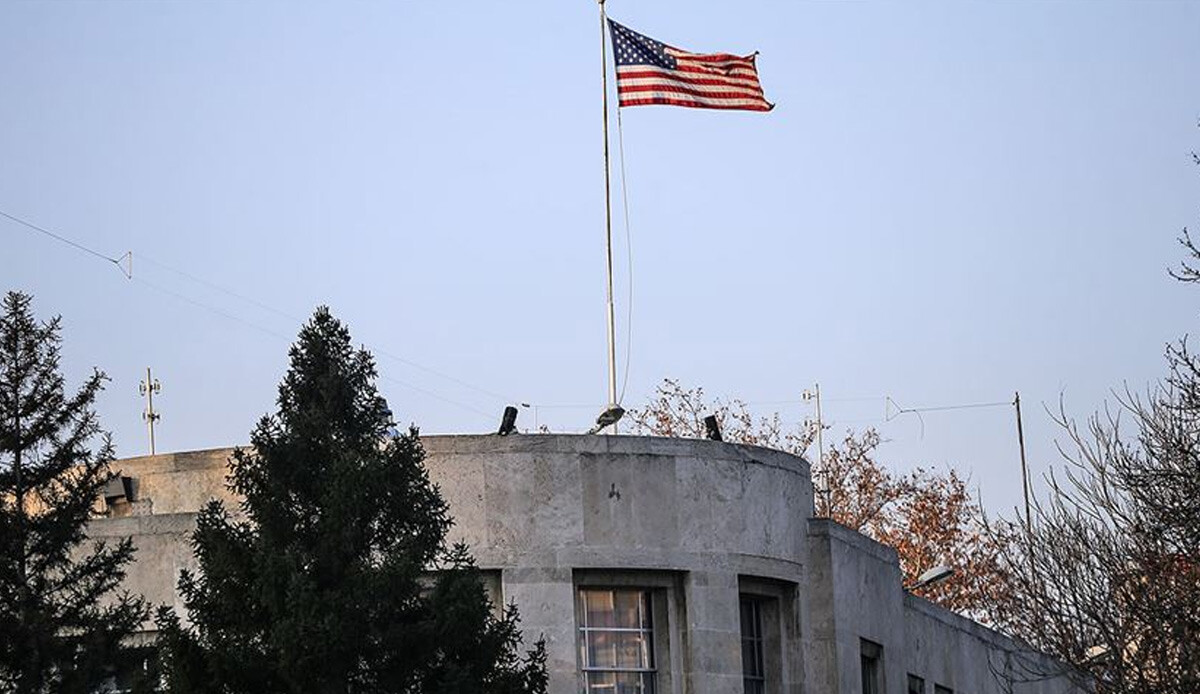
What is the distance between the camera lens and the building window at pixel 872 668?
42062 mm

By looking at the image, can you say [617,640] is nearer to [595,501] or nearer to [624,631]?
[624,631]

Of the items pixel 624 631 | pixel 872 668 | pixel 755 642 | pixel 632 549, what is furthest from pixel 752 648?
pixel 872 668

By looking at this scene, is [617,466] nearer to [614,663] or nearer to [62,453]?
[614,663]

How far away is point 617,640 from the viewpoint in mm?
37375

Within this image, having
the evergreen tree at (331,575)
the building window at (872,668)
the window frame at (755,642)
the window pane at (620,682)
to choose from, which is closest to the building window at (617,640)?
the window pane at (620,682)

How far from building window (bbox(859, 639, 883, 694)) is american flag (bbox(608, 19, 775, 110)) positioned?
8.49 metres

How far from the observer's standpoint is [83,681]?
32.2 m

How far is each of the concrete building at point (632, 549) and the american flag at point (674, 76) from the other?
19.6ft

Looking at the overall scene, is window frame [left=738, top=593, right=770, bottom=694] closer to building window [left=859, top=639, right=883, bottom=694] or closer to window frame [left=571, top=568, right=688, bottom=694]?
window frame [left=571, top=568, right=688, bottom=694]

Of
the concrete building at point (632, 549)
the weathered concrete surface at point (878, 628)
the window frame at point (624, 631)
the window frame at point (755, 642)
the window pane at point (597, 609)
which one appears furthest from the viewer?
the weathered concrete surface at point (878, 628)

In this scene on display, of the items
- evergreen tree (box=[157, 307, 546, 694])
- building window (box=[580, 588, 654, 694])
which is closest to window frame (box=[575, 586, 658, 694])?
building window (box=[580, 588, 654, 694])

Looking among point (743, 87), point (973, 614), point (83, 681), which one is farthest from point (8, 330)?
point (973, 614)

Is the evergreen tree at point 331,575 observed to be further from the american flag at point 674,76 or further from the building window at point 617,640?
the american flag at point 674,76

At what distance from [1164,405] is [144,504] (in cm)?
1433
